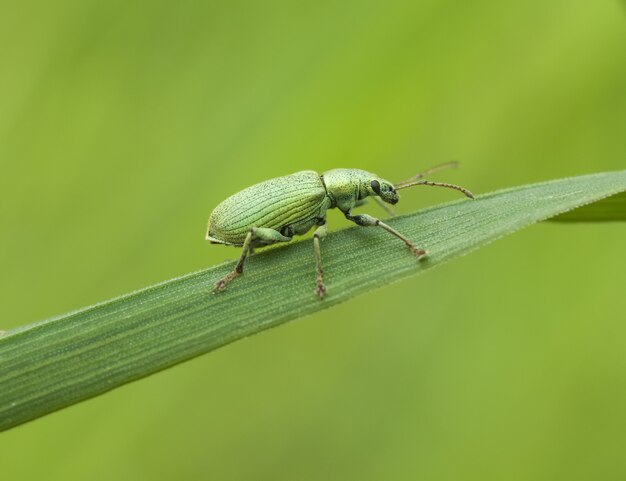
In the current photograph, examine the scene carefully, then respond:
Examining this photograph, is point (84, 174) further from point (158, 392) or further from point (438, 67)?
point (438, 67)

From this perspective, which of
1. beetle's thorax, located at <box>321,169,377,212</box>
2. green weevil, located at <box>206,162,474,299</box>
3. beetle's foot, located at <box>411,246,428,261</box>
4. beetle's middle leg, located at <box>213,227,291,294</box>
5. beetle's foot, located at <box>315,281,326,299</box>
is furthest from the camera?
beetle's thorax, located at <box>321,169,377,212</box>

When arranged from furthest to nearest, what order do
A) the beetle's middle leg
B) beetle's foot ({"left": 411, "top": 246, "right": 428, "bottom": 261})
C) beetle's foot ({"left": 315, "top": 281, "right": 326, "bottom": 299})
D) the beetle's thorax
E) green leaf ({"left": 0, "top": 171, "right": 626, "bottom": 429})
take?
the beetle's thorax < the beetle's middle leg < beetle's foot ({"left": 411, "top": 246, "right": 428, "bottom": 261}) < beetle's foot ({"left": 315, "top": 281, "right": 326, "bottom": 299}) < green leaf ({"left": 0, "top": 171, "right": 626, "bottom": 429})

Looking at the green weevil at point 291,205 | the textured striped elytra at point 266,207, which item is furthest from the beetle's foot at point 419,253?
the textured striped elytra at point 266,207

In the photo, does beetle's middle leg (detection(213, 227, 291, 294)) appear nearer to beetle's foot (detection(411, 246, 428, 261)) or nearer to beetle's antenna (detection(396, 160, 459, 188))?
beetle's foot (detection(411, 246, 428, 261))

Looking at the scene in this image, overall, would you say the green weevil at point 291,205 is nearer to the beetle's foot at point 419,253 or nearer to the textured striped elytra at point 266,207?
the textured striped elytra at point 266,207

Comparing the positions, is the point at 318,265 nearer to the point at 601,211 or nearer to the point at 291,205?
the point at 291,205

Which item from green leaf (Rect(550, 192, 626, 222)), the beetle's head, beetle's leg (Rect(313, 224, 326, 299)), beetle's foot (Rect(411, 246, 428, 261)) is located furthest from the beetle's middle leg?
green leaf (Rect(550, 192, 626, 222))
